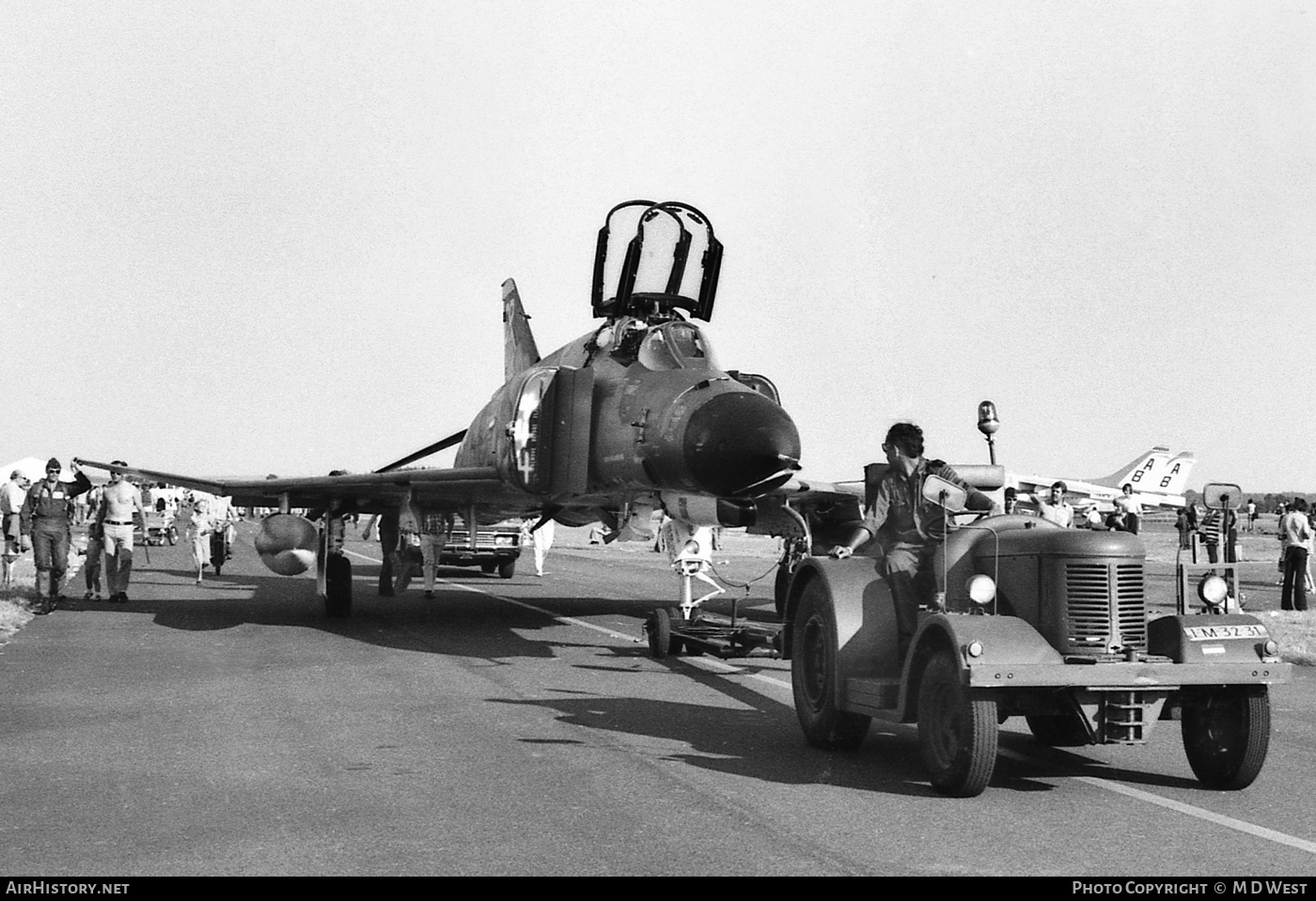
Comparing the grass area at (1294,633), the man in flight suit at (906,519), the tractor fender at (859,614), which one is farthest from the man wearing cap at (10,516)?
the grass area at (1294,633)

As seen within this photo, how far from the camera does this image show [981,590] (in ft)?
22.1

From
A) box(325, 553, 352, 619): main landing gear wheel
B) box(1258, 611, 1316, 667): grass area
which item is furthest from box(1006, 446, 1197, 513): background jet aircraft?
box(325, 553, 352, 619): main landing gear wheel

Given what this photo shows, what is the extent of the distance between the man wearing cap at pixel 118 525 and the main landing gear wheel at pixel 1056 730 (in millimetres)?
14409

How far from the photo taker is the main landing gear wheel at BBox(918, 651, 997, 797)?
253 inches

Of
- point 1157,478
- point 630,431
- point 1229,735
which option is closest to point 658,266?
point 630,431

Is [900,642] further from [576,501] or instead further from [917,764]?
[576,501]

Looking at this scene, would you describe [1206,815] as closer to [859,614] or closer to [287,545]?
[859,614]

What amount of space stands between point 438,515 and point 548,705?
8.57 metres

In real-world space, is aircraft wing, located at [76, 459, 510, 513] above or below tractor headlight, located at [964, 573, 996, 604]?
above

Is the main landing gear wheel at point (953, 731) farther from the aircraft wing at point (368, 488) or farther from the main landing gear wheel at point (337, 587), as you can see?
the main landing gear wheel at point (337, 587)

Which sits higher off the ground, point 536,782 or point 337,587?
point 337,587

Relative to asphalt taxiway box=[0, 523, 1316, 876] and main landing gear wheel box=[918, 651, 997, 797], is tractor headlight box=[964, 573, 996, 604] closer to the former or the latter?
main landing gear wheel box=[918, 651, 997, 797]

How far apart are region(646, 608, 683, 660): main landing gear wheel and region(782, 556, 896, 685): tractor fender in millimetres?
5054

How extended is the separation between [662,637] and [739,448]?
9.27ft
